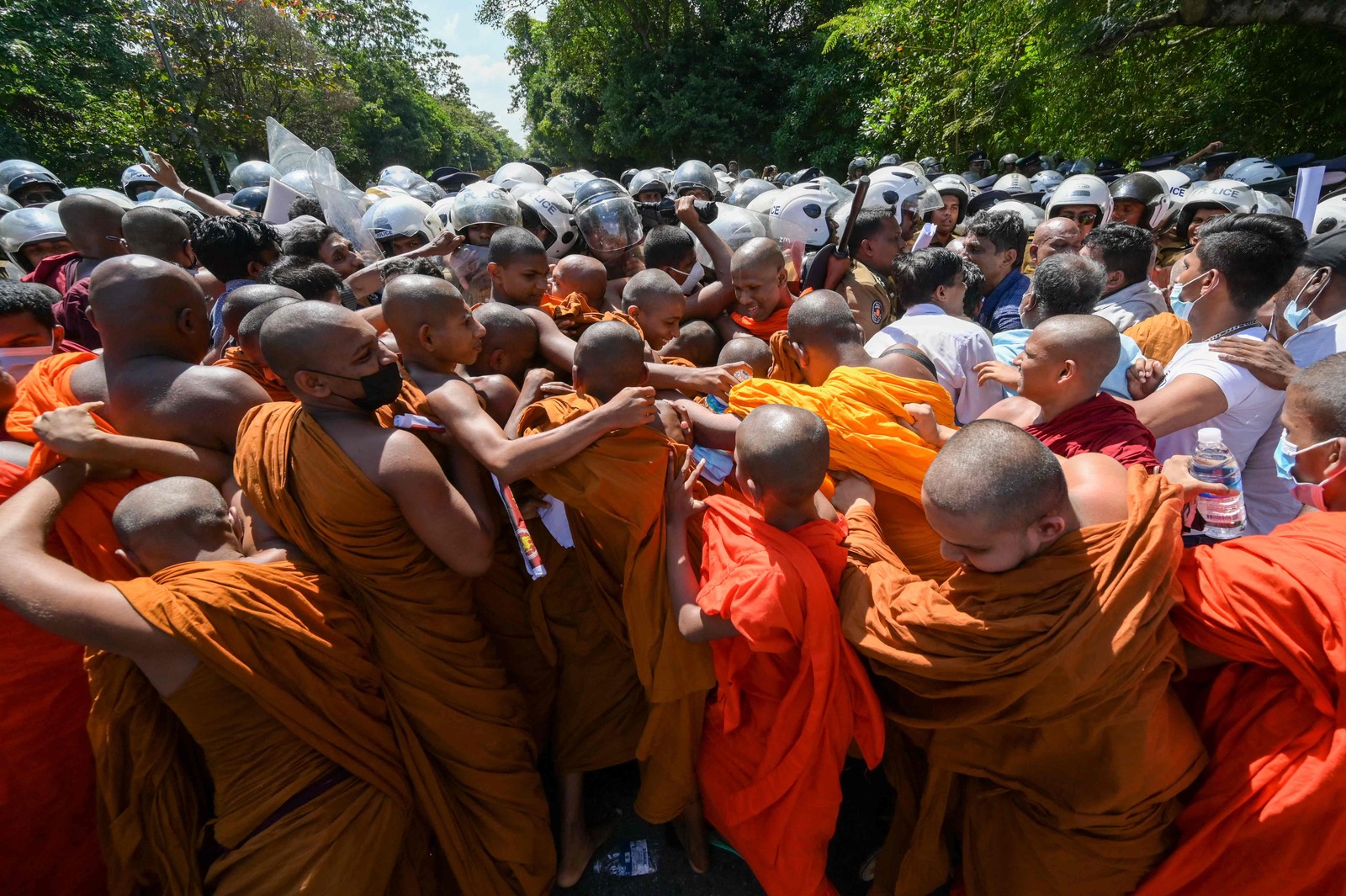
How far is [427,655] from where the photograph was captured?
2188 millimetres

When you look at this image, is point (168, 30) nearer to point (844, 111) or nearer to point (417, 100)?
point (417, 100)

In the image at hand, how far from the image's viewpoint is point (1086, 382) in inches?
→ 83.6

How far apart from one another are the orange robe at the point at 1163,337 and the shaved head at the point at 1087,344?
4.23ft

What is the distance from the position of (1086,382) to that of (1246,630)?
91 cm

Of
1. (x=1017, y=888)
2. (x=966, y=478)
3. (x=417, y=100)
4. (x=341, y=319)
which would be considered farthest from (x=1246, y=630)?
(x=417, y=100)

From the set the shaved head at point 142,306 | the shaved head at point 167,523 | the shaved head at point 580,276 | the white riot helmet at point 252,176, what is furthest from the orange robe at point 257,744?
the white riot helmet at point 252,176

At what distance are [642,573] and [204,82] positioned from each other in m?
27.4

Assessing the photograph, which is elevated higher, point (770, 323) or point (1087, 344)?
point (1087, 344)

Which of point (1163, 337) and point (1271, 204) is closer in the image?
point (1163, 337)

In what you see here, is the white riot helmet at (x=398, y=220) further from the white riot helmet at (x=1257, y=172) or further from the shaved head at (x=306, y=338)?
the white riot helmet at (x=1257, y=172)

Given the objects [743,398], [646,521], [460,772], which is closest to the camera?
[646,521]

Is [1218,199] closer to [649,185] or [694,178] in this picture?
[649,185]

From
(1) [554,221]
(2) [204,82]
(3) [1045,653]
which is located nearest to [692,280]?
(1) [554,221]

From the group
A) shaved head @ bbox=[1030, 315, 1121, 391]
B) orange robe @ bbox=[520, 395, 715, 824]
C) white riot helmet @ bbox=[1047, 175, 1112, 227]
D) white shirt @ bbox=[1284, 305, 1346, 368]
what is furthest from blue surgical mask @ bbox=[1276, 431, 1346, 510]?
white riot helmet @ bbox=[1047, 175, 1112, 227]
